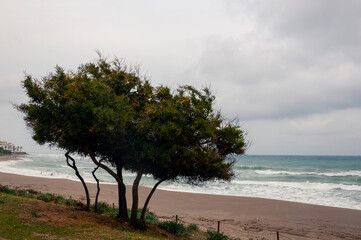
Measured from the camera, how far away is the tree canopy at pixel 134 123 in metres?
12.5

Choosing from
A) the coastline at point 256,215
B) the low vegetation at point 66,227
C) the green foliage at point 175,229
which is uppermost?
the low vegetation at point 66,227

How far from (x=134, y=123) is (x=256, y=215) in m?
16.4

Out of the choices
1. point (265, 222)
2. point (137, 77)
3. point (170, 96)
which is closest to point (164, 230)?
point (170, 96)

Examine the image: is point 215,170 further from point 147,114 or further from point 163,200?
point 163,200

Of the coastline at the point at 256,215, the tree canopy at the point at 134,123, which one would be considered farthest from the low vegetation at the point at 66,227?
the coastline at the point at 256,215

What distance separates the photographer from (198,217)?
78.3 feet

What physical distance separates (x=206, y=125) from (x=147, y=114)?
9.05 ft

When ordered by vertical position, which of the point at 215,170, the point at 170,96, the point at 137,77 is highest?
the point at 137,77

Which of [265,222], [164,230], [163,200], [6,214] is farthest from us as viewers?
[163,200]

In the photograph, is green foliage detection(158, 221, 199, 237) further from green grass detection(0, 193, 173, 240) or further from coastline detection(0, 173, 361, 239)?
coastline detection(0, 173, 361, 239)

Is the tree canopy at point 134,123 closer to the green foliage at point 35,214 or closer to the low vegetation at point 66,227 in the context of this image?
the low vegetation at point 66,227

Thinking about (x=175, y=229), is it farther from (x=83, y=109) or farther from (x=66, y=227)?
(x=83, y=109)

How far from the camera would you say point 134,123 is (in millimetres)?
13664

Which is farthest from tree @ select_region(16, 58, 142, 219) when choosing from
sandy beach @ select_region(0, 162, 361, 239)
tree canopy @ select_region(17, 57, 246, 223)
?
sandy beach @ select_region(0, 162, 361, 239)
